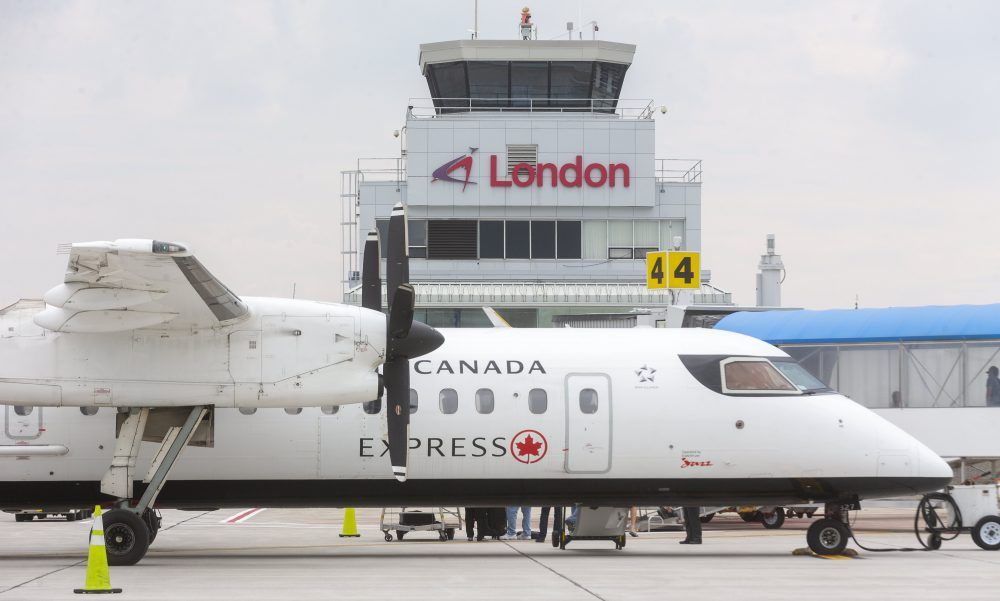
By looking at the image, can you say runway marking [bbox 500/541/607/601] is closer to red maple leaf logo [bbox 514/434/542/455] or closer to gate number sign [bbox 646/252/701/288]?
red maple leaf logo [bbox 514/434/542/455]

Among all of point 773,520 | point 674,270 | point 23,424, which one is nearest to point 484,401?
point 23,424

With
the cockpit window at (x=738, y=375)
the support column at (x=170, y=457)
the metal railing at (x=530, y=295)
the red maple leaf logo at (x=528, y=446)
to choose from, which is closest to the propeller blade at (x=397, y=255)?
the red maple leaf logo at (x=528, y=446)

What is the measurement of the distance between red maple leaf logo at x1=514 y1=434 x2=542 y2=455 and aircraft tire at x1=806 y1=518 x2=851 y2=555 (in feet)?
14.8

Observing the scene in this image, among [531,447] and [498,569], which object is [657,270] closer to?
[531,447]

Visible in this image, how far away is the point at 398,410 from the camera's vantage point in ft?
58.3

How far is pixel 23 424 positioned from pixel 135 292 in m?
3.76

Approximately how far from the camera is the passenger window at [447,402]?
19.0 meters

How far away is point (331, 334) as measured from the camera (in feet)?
57.8

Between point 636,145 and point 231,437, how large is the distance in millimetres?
32637

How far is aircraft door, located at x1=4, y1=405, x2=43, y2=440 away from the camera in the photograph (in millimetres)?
18703

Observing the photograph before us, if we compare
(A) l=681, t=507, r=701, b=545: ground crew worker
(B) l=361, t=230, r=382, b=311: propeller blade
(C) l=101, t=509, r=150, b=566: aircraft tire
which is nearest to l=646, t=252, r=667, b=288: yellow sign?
(A) l=681, t=507, r=701, b=545: ground crew worker

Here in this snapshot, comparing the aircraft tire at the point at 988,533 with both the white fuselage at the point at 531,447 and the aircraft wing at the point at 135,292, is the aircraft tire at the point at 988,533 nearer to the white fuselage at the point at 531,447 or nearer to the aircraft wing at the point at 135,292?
the white fuselage at the point at 531,447

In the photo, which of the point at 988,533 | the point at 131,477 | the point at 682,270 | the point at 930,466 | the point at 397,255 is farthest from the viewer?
the point at 682,270

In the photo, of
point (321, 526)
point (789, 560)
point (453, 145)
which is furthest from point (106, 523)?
point (453, 145)
